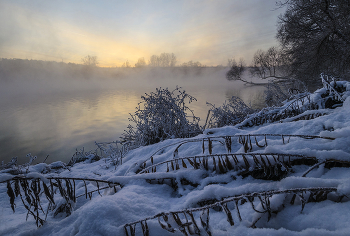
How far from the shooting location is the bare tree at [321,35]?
1112cm

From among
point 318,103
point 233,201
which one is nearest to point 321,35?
point 318,103

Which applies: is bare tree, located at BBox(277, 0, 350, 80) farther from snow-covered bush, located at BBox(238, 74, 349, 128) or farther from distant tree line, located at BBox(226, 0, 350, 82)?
snow-covered bush, located at BBox(238, 74, 349, 128)

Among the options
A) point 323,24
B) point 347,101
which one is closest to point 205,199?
point 347,101

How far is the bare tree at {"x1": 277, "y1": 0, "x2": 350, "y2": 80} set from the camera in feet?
36.5

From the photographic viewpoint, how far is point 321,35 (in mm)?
12211

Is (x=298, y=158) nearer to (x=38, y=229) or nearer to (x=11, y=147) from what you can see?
(x=38, y=229)

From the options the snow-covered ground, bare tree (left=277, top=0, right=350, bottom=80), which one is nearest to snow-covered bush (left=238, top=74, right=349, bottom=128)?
the snow-covered ground

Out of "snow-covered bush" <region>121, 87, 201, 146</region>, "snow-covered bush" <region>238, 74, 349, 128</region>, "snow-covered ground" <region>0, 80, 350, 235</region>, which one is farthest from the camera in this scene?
"snow-covered bush" <region>121, 87, 201, 146</region>

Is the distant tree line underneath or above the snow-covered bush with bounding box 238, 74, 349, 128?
above

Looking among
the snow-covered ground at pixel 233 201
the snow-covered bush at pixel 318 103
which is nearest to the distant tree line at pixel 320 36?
the snow-covered bush at pixel 318 103

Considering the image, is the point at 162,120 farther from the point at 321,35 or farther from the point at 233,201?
the point at 321,35

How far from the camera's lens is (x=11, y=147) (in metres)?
9.52

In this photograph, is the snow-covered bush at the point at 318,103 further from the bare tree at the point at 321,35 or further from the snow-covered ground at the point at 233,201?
the bare tree at the point at 321,35

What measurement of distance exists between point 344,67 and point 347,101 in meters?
15.3
